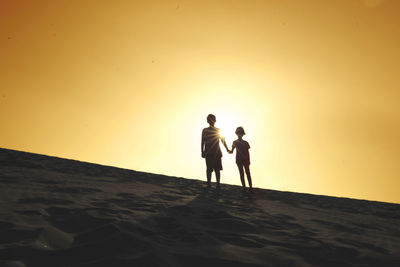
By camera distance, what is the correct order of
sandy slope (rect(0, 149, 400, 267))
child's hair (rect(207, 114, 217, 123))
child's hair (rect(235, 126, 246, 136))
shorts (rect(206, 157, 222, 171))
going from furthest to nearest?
1. child's hair (rect(235, 126, 246, 136))
2. shorts (rect(206, 157, 222, 171))
3. child's hair (rect(207, 114, 217, 123))
4. sandy slope (rect(0, 149, 400, 267))

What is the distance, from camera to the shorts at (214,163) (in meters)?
→ 7.48

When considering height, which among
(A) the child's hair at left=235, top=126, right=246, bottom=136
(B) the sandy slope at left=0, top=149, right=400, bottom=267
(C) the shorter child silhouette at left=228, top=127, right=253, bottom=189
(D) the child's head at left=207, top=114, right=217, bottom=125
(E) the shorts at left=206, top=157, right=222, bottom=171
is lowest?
(B) the sandy slope at left=0, top=149, right=400, bottom=267

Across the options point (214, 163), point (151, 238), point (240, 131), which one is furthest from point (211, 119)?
point (151, 238)

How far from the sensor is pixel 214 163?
7.48 m

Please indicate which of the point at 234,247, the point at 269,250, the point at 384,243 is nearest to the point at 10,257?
the point at 234,247

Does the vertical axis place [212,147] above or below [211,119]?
below

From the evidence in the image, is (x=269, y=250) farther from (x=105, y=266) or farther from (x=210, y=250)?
(x=105, y=266)

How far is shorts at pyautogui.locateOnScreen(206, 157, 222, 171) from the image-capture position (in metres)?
7.48

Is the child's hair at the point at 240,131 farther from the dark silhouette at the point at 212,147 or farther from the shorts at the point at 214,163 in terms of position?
the shorts at the point at 214,163

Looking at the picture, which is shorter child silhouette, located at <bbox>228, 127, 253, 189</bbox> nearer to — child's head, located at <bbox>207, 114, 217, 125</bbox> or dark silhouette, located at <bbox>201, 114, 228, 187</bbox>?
dark silhouette, located at <bbox>201, 114, 228, 187</bbox>

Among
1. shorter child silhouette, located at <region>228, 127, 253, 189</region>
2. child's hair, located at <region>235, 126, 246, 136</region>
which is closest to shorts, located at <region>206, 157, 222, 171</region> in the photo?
shorter child silhouette, located at <region>228, 127, 253, 189</region>

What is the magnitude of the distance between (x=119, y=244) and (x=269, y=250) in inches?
53.6

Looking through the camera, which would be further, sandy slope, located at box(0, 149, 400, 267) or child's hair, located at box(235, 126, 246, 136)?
child's hair, located at box(235, 126, 246, 136)

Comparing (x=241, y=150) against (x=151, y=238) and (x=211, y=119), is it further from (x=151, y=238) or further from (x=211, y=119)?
(x=151, y=238)
